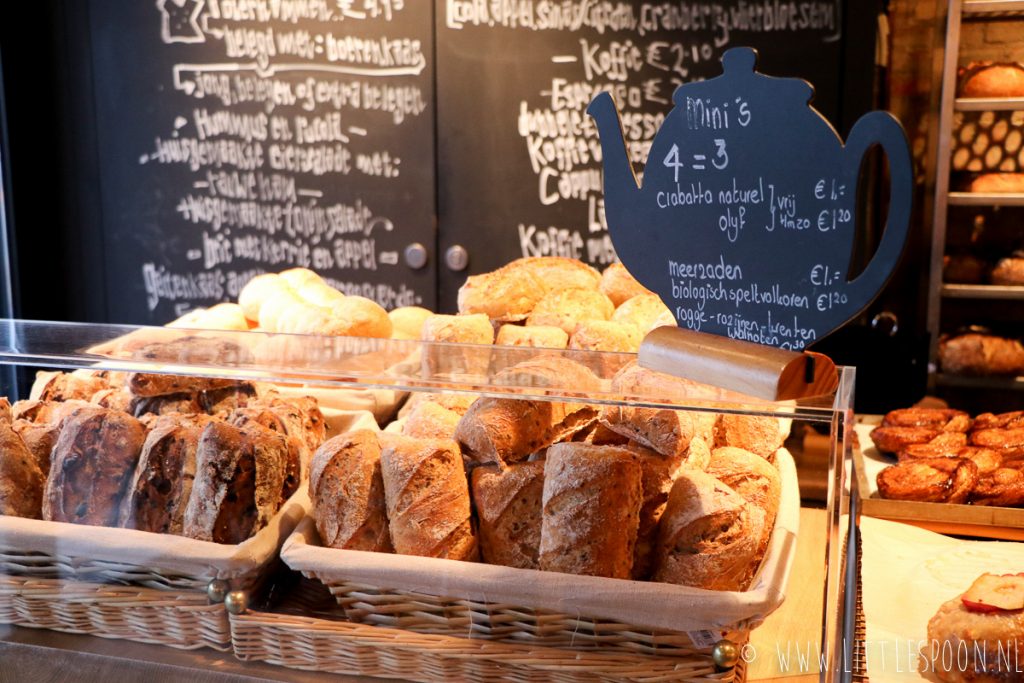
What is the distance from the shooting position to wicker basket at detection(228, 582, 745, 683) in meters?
1.01

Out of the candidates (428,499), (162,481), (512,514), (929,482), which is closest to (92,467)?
(162,481)

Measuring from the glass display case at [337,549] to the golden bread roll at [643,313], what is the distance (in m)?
0.48

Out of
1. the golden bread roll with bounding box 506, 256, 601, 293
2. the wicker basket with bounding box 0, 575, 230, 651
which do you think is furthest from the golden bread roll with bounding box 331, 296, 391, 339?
the wicker basket with bounding box 0, 575, 230, 651

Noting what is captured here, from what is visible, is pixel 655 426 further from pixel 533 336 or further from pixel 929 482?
pixel 929 482

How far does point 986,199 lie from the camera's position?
3.36 meters

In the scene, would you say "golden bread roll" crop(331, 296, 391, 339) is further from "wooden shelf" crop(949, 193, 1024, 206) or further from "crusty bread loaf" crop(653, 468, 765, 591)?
"wooden shelf" crop(949, 193, 1024, 206)

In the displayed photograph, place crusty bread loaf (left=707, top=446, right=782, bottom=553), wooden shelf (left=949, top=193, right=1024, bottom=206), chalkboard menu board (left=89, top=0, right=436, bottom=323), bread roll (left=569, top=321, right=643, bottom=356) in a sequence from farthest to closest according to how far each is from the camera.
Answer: chalkboard menu board (left=89, top=0, right=436, bottom=323) → wooden shelf (left=949, top=193, right=1024, bottom=206) → bread roll (left=569, top=321, right=643, bottom=356) → crusty bread loaf (left=707, top=446, right=782, bottom=553)

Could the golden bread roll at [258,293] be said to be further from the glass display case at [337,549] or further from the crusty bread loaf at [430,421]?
the crusty bread loaf at [430,421]

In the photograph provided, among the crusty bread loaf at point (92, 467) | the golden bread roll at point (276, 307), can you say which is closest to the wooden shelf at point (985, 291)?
the golden bread roll at point (276, 307)

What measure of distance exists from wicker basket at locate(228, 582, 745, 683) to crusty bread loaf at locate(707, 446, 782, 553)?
7.4 inches

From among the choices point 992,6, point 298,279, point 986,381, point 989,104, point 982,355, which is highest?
point 992,6

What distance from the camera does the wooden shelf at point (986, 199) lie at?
3355 millimetres

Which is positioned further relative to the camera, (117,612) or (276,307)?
(276,307)

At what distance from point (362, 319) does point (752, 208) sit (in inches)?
42.2
